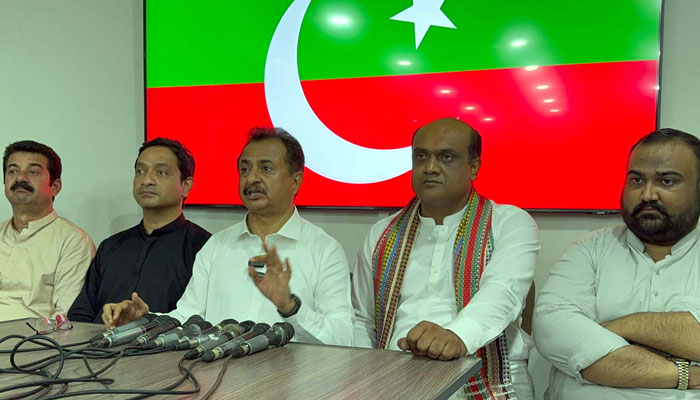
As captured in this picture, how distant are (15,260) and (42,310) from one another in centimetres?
31

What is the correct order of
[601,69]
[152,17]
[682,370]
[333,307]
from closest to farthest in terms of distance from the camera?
[682,370], [333,307], [601,69], [152,17]

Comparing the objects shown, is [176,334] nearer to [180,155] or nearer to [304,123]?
[180,155]

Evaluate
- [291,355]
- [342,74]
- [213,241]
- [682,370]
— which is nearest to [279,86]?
[342,74]

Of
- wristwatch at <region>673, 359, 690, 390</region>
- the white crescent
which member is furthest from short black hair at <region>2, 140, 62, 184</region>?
wristwatch at <region>673, 359, 690, 390</region>

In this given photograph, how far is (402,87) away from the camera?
10.3ft

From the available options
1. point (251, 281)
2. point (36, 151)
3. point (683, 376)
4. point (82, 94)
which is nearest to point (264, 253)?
point (251, 281)

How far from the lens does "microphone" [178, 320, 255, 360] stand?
157 centimetres

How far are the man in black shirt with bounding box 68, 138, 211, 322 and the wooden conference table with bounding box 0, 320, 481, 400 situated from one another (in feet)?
3.66

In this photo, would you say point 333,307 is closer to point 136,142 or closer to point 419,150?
point 419,150

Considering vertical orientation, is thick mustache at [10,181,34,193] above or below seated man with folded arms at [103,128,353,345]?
above

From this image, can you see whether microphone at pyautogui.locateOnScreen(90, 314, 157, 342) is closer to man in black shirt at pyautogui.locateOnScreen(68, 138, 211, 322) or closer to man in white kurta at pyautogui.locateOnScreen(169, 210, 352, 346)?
man in white kurta at pyautogui.locateOnScreen(169, 210, 352, 346)

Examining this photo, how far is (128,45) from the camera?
387cm

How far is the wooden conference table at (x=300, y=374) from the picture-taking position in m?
1.34

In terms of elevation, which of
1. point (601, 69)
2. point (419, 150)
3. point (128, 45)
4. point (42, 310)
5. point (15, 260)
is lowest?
point (42, 310)
